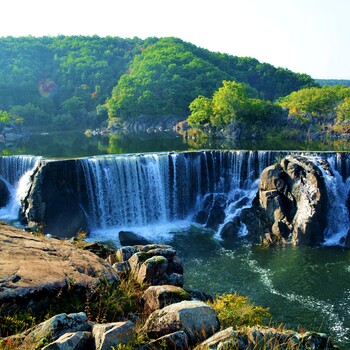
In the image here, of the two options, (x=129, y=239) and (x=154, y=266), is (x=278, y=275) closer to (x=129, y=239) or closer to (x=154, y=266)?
(x=129, y=239)

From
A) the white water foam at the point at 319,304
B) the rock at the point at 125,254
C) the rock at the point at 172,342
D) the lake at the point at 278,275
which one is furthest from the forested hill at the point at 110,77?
the rock at the point at 172,342

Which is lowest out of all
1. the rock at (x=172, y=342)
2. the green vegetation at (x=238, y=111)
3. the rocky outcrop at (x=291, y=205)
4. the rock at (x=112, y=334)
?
the rocky outcrop at (x=291, y=205)

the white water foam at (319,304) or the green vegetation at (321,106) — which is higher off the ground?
the green vegetation at (321,106)

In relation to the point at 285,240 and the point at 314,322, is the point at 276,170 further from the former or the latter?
the point at 314,322

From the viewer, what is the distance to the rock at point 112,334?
234 inches

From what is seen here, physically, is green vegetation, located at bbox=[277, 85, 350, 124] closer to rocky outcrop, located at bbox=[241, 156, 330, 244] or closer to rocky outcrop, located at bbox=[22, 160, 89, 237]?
rocky outcrop, located at bbox=[241, 156, 330, 244]

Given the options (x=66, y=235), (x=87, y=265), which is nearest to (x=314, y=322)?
(x=87, y=265)

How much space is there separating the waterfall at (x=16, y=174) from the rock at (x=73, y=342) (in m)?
27.5

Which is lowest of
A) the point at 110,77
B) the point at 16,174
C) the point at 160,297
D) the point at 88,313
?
the point at 160,297

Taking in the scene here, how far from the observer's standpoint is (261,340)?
6.10 m

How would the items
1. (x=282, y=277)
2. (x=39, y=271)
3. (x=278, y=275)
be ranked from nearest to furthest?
(x=39, y=271) < (x=282, y=277) < (x=278, y=275)

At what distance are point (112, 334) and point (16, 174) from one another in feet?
97.7

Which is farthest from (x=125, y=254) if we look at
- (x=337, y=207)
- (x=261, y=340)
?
(x=337, y=207)

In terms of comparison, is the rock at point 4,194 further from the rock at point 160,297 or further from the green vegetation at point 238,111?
the green vegetation at point 238,111
